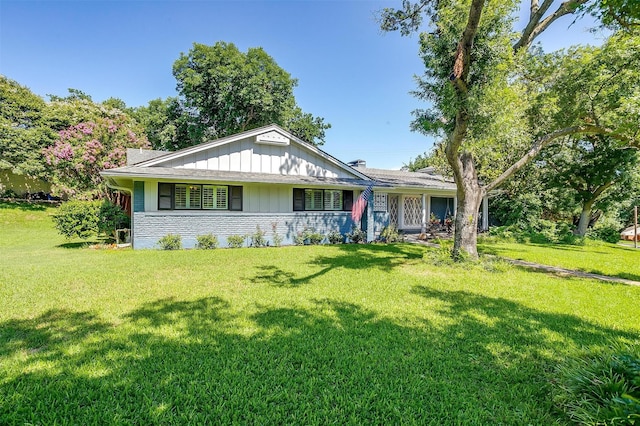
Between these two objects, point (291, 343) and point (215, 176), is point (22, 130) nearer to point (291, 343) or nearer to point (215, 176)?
point (215, 176)

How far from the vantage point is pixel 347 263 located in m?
9.12

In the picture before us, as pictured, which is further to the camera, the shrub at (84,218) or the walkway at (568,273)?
the shrub at (84,218)

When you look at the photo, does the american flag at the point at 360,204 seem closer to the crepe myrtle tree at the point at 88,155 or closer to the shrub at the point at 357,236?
the shrub at the point at 357,236

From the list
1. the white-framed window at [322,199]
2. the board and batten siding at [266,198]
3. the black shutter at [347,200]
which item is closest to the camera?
the board and batten siding at [266,198]

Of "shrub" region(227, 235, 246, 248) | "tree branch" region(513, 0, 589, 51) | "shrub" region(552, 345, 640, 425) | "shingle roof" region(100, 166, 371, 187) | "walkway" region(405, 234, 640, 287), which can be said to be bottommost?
"walkway" region(405, 234, 640, 287)

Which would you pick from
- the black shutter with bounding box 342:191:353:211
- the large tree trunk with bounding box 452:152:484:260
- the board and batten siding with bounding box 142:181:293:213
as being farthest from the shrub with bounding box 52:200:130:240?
the large tree trunk with bounding box 452:152:484:260

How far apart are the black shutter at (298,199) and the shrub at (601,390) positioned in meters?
11.5

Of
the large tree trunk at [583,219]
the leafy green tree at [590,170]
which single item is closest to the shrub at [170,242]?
the leafy green tree at [590,170]

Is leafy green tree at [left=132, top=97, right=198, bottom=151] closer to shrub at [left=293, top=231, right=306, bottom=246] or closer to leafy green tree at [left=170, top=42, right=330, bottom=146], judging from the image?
leafy green tree at [left=170, top=42, right=330, bottom=146]

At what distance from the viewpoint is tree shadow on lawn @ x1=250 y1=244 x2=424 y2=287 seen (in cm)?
711

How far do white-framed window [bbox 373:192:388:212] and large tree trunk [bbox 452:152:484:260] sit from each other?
6974mm

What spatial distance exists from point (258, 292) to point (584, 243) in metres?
18.1

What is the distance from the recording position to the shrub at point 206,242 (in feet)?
38.2

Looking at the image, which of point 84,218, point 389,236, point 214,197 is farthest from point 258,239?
point 84,218
